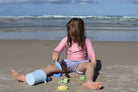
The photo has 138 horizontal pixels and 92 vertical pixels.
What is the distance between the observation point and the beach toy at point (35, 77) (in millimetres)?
3427

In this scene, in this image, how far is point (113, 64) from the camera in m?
4.96

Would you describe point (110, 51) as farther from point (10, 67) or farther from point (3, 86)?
point (3, 86)

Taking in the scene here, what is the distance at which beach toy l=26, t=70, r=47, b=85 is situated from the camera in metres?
3.43

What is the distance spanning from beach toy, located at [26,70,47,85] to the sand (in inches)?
2.7

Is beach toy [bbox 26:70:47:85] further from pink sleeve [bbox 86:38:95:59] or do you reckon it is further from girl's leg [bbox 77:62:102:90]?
pink sleeve [bbox 86:38:95:59]

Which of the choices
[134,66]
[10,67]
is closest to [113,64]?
[134,66]

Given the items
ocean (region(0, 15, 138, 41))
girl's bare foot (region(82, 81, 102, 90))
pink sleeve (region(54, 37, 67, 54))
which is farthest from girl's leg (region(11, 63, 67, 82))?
ocean (region(0, 15, 138, 41))

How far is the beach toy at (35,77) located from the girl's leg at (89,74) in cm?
67

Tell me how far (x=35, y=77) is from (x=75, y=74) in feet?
2.85

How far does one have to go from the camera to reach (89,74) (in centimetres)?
353

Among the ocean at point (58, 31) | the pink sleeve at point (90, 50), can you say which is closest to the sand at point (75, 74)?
the pink sleeve at point (90, 50)

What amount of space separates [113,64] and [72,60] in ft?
4.21

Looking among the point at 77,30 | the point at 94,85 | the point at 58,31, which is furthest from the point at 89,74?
the point at 58,31

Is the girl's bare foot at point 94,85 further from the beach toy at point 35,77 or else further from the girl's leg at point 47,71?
the girl's leg at point 47,71
